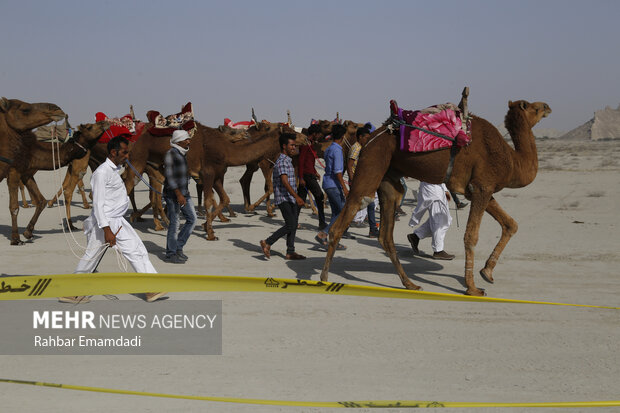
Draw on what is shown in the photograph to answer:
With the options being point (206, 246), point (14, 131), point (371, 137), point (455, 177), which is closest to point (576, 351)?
point (455, 177)

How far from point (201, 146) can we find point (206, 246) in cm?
289

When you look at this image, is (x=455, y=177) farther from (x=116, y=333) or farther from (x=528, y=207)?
(x=528, y=207)

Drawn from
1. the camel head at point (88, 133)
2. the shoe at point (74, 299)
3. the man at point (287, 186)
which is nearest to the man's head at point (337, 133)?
the man at point (287, 186)

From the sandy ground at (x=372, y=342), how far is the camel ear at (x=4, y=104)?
245 cm

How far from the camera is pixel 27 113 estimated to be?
35.2 ft

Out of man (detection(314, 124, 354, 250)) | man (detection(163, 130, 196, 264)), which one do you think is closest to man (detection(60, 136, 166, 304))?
man (detection(163, 130, 196, 264))

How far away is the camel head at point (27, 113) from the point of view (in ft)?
35.2

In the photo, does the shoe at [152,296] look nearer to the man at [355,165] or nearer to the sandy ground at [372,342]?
the sandy ground at [372,342]

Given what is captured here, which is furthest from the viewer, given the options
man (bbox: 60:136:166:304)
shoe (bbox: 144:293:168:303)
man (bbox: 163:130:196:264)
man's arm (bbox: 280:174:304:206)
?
man's arm (bbox: 280:174:304:206)

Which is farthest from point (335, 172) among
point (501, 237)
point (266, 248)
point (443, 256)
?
point (501, 237)

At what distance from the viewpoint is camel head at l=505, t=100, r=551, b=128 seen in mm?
8875

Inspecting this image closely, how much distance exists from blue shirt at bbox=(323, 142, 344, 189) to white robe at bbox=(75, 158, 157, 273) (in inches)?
206

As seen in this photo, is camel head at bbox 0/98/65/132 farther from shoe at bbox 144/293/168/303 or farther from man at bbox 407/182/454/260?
man at bbox 407/182/454/260

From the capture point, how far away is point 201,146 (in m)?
14.3
